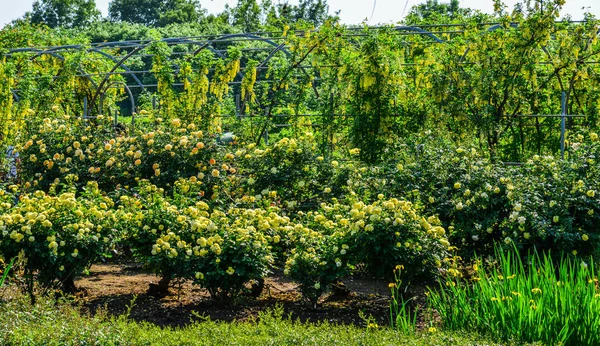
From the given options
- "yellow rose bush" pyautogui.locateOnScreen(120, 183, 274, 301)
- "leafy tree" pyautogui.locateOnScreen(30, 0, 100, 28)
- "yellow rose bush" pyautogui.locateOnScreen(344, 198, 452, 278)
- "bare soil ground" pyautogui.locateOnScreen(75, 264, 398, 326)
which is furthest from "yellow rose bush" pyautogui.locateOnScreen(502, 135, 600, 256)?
"leafy tree" pyautogui.locateOnScreen(30, 0, 100, 28)

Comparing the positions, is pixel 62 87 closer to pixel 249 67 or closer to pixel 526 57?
pixel 249 67

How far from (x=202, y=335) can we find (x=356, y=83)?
5.29m

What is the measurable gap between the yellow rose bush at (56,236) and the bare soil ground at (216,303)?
12.7 inches

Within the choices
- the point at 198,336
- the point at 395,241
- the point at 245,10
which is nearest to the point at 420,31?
the point at 245,10

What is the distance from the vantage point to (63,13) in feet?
133

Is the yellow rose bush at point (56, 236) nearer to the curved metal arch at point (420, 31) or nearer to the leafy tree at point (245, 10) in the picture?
the leafy tree at point (245, 10)

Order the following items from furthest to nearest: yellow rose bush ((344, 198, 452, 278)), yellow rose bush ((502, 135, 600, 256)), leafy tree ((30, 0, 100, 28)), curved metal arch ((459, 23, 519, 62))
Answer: leafy tree ((30, 0, 100, 28)) → curved metal arch ((459, 23, 519, 62)) → yellow rose bush ((502, 135, 600, 256)) → yellow rose bush ((344, 198, 452, 278))

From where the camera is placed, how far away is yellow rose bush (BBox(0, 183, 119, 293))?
483cm

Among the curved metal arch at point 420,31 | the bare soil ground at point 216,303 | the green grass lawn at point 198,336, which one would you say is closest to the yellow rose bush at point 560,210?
the bare soil ground at point 216,303

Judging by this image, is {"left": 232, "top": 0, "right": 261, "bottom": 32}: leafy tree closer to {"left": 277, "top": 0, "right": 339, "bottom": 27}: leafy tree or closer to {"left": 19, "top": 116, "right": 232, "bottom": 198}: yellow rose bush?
{"left": 277, "top": 0, "right": 339, "bottom": 27}: leafy tree

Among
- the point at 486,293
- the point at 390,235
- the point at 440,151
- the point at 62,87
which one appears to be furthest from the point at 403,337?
the point at 62,87

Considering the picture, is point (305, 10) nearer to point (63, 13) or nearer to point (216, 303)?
point (216, 303)

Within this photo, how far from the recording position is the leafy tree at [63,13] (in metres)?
40.2

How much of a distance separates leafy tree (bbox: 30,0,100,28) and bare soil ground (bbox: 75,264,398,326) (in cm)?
3678
